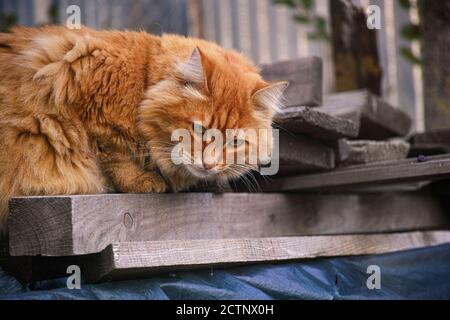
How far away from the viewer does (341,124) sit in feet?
9.47

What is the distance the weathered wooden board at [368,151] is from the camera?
3082mm

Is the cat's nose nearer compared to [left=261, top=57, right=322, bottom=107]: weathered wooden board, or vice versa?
the cat's nose

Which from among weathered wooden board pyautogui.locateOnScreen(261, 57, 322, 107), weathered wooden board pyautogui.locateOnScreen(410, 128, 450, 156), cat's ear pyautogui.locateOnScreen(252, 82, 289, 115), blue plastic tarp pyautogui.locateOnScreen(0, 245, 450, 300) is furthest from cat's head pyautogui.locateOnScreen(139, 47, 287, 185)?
weathered wooden board pyautogui.locateOnScreen(410, 128, 450, 156)

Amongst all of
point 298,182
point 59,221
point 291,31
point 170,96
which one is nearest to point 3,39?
point 170,96

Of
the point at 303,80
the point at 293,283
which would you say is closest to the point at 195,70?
the point at 293,283

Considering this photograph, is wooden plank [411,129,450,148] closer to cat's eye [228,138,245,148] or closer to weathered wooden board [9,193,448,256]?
weathered wooden board [9,193,448,256]

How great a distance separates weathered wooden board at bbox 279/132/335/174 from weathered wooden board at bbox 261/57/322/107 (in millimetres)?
449

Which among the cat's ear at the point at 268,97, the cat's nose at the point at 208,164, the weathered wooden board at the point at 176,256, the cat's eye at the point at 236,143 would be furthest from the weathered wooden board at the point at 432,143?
the cat's nose at the point at 208,164

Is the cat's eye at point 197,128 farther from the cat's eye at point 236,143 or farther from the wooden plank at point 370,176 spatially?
the wooden plank at point 370,176

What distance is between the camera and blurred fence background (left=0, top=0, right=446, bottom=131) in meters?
6.04

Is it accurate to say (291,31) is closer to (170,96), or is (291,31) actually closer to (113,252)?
(170,96)

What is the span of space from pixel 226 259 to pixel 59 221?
24.3 inches

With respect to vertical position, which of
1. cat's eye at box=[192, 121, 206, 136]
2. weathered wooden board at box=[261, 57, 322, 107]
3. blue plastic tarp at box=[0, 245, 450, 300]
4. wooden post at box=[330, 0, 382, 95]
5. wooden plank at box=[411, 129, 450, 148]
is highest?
wooden post at box=[330, 0, 382, 95]

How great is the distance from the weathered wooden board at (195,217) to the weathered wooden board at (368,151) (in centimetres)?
25
